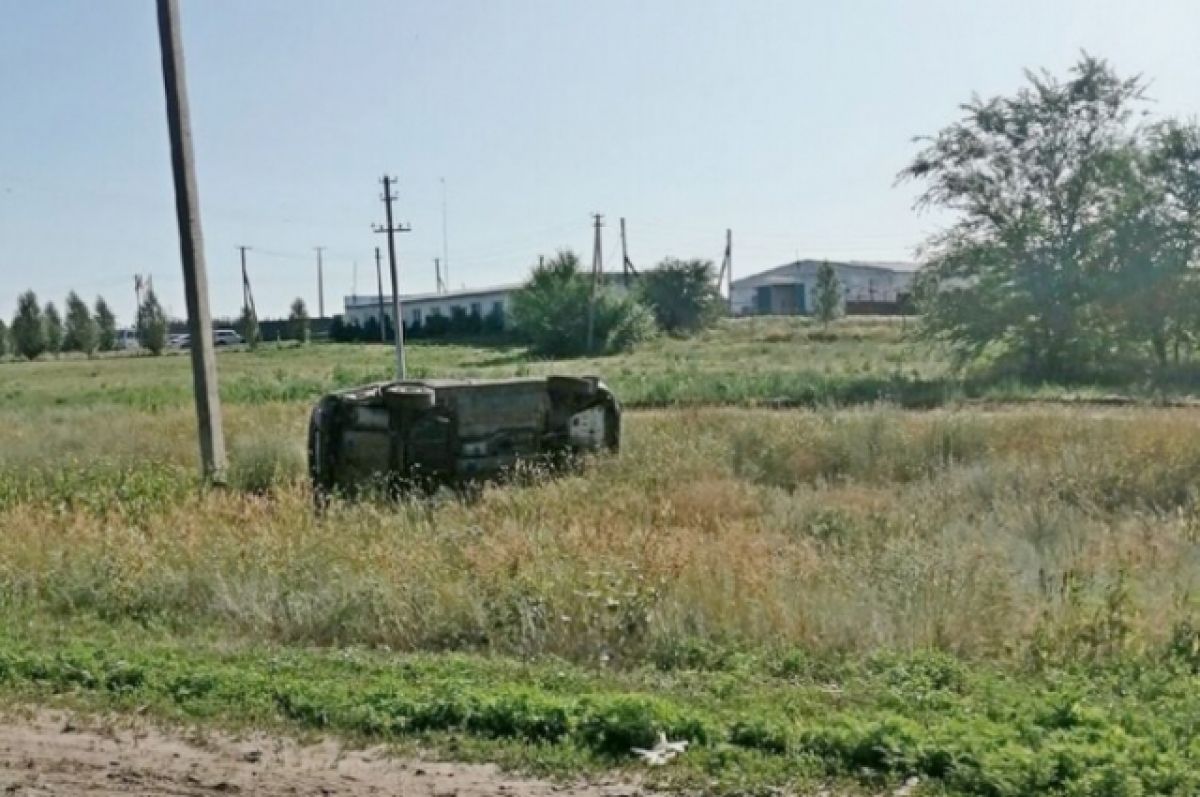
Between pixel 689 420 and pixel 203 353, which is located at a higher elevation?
pixel 203 353

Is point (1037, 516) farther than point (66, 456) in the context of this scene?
No

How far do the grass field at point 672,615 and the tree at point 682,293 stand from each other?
56043 millimetres

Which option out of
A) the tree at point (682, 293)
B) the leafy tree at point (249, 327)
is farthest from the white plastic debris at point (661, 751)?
the leafy tree at point (249, 327)

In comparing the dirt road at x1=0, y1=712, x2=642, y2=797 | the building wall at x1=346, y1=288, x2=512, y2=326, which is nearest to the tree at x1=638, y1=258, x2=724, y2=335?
the building wall at x1=346, y1=288, x2=512, y2=326

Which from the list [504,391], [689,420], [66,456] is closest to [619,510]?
[504,391]

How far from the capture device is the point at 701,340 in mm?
62562

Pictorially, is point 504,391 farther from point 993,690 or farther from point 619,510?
point 993,690

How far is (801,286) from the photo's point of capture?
9938cm

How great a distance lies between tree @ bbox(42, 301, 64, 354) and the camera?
84062 millimetres

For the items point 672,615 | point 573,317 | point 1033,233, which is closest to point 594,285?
point 573,317

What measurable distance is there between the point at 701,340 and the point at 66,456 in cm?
A: 5091

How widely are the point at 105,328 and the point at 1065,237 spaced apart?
87.9 metres

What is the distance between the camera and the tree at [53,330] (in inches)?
3310

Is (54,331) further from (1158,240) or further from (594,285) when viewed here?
(1158,240)
